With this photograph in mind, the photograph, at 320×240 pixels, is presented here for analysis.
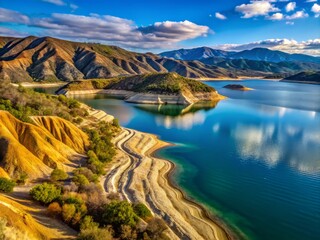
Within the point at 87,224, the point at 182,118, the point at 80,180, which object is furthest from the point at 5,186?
the point at 182,118

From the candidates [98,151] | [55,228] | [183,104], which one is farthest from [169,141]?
[183,104]

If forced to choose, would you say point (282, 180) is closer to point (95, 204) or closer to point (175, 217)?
point (175, 217)

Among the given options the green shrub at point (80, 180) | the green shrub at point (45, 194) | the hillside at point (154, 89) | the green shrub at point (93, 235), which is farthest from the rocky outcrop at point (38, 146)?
the hillside at point (154, 89)

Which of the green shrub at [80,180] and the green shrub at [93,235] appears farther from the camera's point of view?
the green shrub at [80,180]

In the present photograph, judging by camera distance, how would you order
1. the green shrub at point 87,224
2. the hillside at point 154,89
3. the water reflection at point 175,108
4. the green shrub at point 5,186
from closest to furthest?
the green shrub at point 87,224, the green shrub at point 5,186, the water reflection at point 175,108, the hillside at point 154,89

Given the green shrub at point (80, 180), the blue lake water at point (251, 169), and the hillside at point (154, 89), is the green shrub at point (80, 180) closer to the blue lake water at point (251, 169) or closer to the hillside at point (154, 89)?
the blue lake water at point (251, 169)

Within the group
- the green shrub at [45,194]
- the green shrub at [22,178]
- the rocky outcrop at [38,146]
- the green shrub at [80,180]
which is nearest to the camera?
the green shrub at [45,194]

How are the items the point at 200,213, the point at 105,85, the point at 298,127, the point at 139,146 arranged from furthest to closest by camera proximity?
1. the point at 105,85
2. the point at 298,127
3. the point at 139,146
4. the point at 200,213
